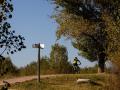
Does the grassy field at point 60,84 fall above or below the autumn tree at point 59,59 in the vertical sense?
below

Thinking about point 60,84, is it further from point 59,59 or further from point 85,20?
point 59,59

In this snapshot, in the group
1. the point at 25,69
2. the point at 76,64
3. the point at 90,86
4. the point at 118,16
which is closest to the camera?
the point at 90,86

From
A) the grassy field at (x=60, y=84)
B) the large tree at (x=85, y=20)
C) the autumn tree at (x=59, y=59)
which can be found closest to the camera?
the grassy field at (x=60, y=84)

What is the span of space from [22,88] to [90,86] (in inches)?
160

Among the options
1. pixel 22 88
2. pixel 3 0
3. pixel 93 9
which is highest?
→ pixel 93 9

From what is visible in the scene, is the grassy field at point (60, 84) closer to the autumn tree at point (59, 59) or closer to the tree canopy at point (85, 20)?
the tree canopy at point (85, 20)

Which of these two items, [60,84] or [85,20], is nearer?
[60,84]

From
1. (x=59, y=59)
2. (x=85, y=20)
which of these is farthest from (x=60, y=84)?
(x=59, y=59)

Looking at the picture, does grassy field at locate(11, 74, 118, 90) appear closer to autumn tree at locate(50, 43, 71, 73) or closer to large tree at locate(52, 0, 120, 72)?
large tree at locate(52, 0, 120, 72)

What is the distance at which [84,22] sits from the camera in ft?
135

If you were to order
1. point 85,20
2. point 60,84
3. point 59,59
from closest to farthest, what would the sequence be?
point 60,84, point 85,20, point 59,59

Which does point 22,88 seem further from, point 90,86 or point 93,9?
point 93,9

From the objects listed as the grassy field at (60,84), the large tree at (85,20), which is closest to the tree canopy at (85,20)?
the large tree at (85,20)

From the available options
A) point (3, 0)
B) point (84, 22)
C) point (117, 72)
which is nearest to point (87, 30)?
point (84, 22)
